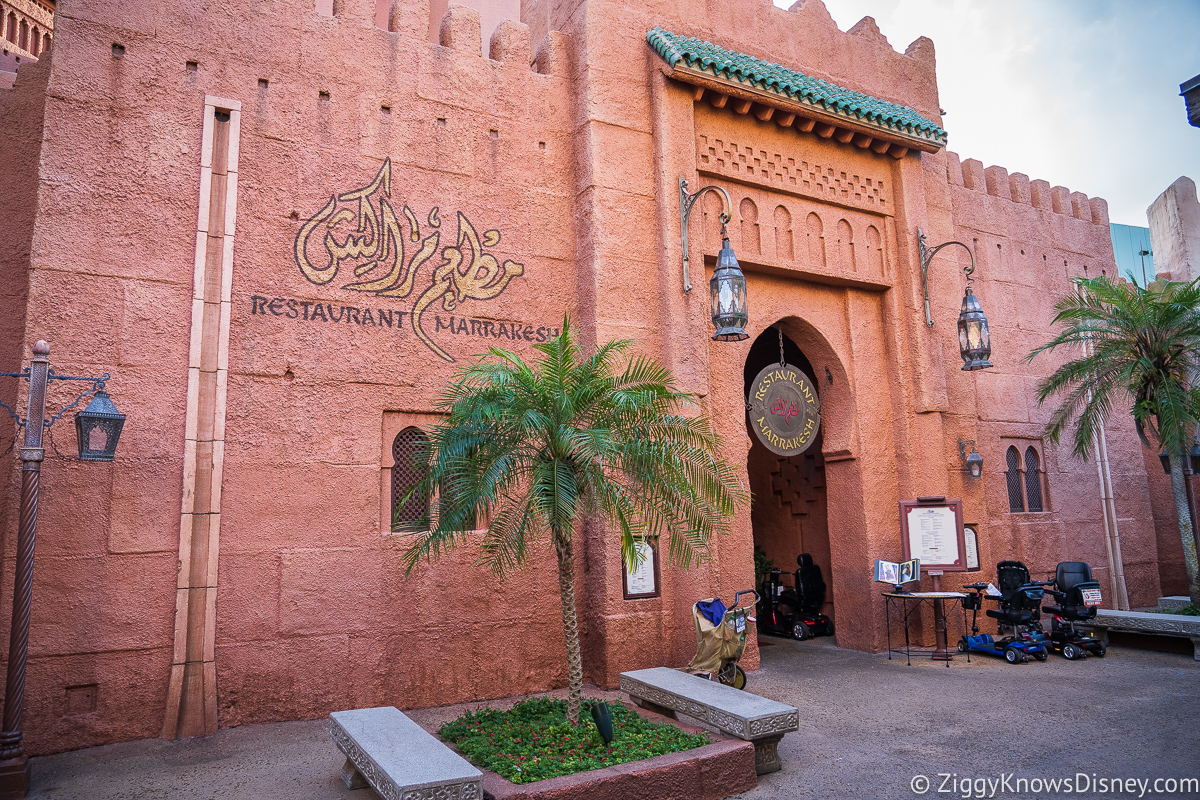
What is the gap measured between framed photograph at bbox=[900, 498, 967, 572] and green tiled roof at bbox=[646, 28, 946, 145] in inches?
212

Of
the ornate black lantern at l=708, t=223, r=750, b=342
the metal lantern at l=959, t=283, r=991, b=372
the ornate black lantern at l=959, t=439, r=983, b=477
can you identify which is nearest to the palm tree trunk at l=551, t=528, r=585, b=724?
the ornate black lantern at l=708, t=223, r=750, b=342

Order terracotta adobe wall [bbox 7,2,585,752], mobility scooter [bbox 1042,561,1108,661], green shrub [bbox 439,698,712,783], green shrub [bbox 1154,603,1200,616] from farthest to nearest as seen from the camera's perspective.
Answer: green shrub [bbox 1154,603,1200,616] < mobility scooter [bbox 1042,561,1108,661] < terracotta adobe wall [bbox 7,2,585,752] < green shrub [bbox 439,698,712,783]

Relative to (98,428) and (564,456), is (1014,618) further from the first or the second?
(98,428)

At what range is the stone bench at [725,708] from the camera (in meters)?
5.58

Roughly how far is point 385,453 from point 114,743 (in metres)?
3.33

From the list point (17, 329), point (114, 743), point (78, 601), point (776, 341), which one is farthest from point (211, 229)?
point (776, 341)

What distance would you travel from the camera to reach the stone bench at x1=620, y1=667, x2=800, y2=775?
558cm

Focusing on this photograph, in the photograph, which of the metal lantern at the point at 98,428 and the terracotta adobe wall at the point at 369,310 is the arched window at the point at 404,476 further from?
the metal lantern at the point at 98,428

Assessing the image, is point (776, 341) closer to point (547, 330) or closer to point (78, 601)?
point (547, 330)

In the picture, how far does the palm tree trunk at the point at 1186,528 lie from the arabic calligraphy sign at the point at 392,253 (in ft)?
34.2

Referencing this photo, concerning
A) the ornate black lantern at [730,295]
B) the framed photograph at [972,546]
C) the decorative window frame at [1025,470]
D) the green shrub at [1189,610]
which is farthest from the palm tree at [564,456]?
the green shrub at [1189,610]

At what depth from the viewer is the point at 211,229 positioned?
7309 millimetres

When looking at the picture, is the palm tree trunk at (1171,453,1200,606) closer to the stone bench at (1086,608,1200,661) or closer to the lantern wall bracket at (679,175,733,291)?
the stone bench at (1086,608,1200,661)

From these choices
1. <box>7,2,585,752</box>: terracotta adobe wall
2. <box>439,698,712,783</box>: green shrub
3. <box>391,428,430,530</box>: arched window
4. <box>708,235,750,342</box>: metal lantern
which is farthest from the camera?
<box>391,428,430,530</box>: arched window
